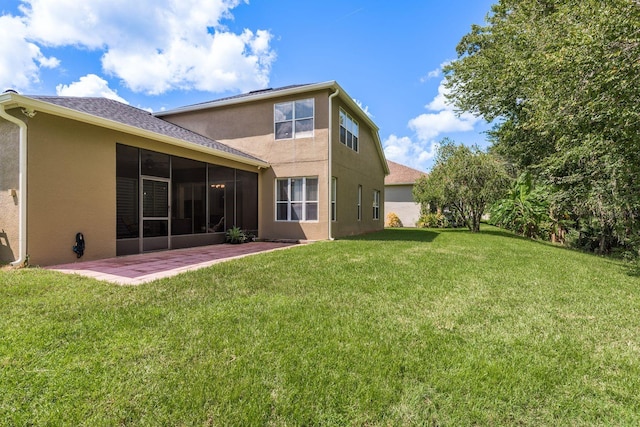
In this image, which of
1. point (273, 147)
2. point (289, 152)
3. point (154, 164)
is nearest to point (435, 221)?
point (289, 152)

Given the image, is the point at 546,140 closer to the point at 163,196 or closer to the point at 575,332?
the point at 575,332

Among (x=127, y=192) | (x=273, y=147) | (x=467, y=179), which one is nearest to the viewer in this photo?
(x=127, y=192)

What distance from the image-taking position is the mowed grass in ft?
6.88

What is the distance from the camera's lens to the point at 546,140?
12.3 meters

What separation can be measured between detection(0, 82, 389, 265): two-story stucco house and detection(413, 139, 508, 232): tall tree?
4.02 meters

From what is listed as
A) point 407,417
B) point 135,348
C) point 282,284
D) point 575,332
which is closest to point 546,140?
point 575,332

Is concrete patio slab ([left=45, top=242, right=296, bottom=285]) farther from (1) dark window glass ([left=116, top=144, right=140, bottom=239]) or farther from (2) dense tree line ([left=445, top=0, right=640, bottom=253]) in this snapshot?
(2) dense tree line ([left=445, top=0, right=640, bottom=253])

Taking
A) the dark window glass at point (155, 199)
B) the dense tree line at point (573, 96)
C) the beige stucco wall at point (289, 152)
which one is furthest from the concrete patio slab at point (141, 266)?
the dense tree line at point (573, 96)

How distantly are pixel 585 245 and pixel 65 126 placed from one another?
60.9 ft

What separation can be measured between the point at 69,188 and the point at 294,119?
7711mm

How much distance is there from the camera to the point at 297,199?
39.8ft

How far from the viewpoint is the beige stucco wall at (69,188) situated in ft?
19.8

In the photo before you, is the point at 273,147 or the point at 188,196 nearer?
the point at 188,196

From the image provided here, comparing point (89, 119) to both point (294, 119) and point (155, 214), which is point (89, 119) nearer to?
point (155, 214)
